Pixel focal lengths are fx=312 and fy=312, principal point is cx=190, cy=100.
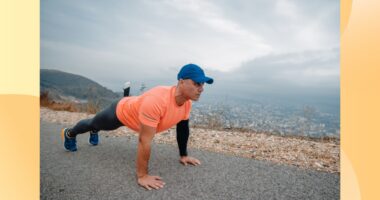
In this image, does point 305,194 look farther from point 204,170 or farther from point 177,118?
point 177,118

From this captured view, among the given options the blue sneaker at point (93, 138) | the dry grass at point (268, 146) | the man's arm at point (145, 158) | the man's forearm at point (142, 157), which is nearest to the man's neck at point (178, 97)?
the man's arm at point (145, 158)

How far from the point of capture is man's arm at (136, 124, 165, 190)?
307cm

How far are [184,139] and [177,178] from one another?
23.5 inches

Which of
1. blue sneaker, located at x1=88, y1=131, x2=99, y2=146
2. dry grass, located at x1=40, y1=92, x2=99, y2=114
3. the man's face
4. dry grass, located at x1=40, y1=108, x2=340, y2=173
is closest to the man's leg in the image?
blue sneaker, located at x1=88, y1=131, x2=99, y2=146

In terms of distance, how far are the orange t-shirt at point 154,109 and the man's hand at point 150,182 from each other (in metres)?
0.53

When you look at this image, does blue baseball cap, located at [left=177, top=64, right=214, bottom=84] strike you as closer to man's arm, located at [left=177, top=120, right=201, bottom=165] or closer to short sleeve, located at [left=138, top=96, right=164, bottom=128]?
short sleeve, located at [left=138, top=96, right=164, bottom=128]

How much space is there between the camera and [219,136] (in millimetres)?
5609

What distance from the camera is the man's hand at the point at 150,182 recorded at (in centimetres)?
309

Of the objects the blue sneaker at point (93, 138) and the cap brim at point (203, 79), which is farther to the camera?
the blue sneaker at point (93, 138)

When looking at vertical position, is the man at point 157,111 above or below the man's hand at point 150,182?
above

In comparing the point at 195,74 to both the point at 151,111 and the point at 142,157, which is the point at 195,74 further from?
the point at 142,157

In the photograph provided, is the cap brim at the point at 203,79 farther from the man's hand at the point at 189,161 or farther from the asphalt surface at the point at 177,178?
the man's hand at the point at 189,161

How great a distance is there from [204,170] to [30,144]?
2155 millimetres

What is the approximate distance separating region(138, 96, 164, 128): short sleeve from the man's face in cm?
29
